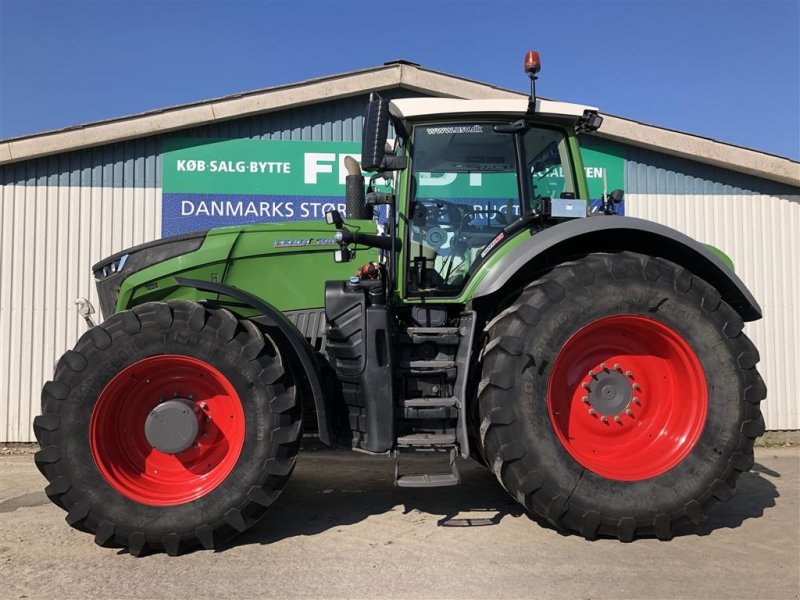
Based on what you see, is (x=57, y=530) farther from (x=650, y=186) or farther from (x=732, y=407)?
(x=650, y=186)

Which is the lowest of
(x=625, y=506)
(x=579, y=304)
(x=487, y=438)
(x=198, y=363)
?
(x=625, y=506)

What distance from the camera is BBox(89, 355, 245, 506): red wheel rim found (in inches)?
127

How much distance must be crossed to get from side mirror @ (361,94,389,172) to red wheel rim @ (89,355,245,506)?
149 cm

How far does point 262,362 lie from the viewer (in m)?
3.23

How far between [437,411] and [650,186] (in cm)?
477

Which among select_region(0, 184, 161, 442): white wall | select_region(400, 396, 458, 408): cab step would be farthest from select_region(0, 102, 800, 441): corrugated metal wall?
select_region(400, 396, 458, 408): cab step

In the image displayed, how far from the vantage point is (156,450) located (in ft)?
11.0

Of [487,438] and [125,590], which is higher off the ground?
[487,438]

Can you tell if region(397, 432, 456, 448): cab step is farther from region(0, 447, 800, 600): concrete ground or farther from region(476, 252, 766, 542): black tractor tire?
region(0, 447, 800, 600): concrete ground

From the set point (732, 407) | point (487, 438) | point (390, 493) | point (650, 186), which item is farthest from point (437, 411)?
point (650, 186)

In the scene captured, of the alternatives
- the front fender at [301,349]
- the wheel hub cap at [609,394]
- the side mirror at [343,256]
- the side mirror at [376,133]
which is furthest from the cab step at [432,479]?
the side mirror at [376,133]

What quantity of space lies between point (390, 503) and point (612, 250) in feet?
7.56

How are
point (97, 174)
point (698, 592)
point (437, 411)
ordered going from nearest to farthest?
point (698, 592), point (437, 411), point (97, 174)

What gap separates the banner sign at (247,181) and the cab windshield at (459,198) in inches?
114
